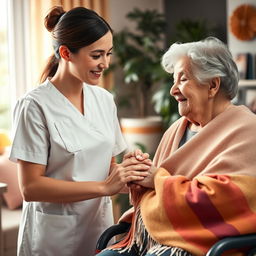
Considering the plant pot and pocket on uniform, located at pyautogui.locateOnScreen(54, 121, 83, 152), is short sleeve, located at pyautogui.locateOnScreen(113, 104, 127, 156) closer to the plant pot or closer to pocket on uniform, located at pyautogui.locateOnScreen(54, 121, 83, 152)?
pocket on uniform, located at pyautogui.locateOnScreen(54, 121, 83, 152)

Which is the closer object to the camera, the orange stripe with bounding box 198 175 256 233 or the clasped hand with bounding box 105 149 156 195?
the orange stripe with bounding box 198 175 256 233

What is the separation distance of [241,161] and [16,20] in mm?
2773

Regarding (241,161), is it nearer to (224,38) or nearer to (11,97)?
(11,97)

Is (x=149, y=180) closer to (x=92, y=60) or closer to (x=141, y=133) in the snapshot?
(x=92, y=60)

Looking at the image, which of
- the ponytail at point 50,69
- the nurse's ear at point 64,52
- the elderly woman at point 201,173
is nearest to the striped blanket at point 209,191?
the elderly woman at point 201,173

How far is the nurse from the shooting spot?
1915 millimetres

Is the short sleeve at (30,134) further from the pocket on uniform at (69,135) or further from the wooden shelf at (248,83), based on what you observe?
the wooden shelf at (248,83)

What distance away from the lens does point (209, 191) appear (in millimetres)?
1718

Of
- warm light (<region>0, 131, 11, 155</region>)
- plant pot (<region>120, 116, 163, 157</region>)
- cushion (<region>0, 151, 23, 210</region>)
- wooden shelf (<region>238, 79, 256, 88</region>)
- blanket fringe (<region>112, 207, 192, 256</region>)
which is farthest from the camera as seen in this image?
plant pot (<region>120, 116, 163, 157</region>)

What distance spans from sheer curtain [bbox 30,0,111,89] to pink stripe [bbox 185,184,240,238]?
2239mm

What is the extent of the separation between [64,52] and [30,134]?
0.33 m

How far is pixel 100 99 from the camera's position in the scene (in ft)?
7.27

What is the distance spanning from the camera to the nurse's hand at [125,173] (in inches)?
75.3

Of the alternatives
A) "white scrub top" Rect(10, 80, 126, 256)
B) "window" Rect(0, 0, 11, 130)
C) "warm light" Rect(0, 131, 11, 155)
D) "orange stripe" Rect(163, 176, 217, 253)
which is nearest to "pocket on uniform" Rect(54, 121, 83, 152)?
"white scrub top" Rect(10, 80, 126, 256)
